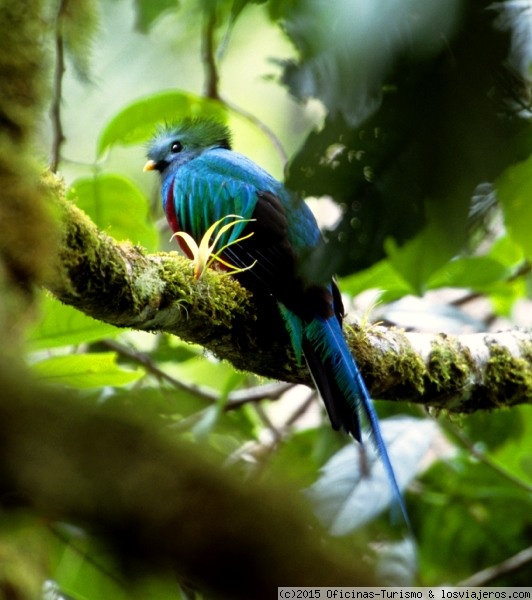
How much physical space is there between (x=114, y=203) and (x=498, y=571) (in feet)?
7.48

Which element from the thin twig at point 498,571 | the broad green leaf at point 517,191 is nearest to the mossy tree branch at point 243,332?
the thin twig at point 498,571

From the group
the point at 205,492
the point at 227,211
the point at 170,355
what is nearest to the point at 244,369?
the point at 227,211

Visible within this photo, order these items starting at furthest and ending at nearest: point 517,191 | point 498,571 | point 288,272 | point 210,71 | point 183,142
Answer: point 183,142 → point 498,571 → point 210,71 → point 288,272 → point 517,191

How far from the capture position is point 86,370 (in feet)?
8.27

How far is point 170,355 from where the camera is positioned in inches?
143

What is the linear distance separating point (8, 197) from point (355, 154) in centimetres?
42

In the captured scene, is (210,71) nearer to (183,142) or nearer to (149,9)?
(183,142)

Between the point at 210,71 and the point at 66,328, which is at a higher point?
the point at 210,71

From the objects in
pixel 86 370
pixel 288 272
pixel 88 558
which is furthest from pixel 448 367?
pixel 88 558

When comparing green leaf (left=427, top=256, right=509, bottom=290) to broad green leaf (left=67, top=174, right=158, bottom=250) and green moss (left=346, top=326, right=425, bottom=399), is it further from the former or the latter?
broad green leaf (left=67, top=174, right=158, bottom=250)

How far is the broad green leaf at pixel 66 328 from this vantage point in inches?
98.4

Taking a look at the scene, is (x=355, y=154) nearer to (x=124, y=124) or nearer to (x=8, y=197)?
(x=8, y=197)

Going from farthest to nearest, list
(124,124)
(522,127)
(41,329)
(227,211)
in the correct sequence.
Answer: (124,124) → (227,211) → (41,329) → (522,127)

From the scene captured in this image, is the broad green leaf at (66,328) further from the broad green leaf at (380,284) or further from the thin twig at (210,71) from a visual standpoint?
the broad green leaf at (380,284)
